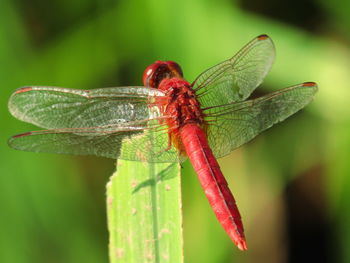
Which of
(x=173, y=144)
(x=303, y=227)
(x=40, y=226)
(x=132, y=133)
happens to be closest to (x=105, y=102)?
(x=132, y=133)

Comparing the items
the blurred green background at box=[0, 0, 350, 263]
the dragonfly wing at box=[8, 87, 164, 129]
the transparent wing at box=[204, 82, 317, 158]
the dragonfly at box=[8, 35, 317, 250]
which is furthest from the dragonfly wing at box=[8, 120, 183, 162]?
the blurred green background at box=[0, 0, 350, 263]

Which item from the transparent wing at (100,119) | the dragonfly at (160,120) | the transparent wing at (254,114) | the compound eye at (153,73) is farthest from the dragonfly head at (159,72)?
the transparent wing at (254,114)

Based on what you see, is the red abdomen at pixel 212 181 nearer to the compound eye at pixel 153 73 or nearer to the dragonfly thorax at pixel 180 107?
the dragonfly thorax at pixel 180 107

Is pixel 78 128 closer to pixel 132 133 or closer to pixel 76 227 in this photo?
pixel 132 133

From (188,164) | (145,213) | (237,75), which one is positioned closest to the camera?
(145,213)

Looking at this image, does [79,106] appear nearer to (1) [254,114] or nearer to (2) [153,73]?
(2) [153,73]

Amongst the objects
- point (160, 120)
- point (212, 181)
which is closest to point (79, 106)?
point (160, 120)

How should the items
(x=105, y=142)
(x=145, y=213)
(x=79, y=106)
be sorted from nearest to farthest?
(x=145, y=213) < (x=105, y=142) < (x=79, y=106)

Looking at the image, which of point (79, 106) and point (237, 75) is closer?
point (79, 106)

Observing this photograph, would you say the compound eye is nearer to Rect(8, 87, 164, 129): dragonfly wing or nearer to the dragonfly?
the dragonfly
